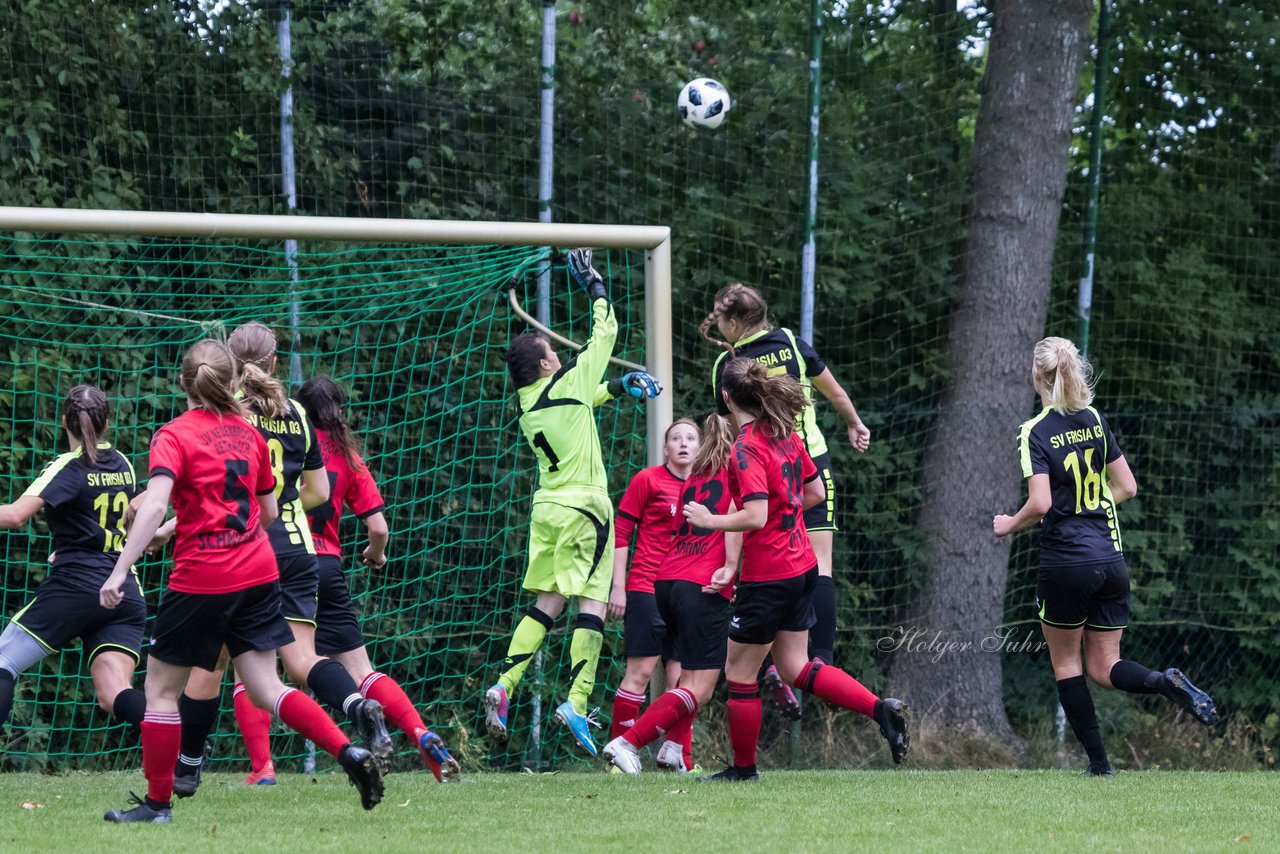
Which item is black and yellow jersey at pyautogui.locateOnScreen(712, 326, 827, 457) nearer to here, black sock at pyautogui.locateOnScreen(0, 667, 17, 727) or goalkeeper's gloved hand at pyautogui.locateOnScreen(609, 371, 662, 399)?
goalkeeper's gloved hand at pyautogui.locateOnScreen(609, 371, 662, 399)

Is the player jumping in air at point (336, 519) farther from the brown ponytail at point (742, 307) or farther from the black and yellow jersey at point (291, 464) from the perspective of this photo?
the brown ponytail at point (742, 307)

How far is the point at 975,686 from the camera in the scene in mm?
9477

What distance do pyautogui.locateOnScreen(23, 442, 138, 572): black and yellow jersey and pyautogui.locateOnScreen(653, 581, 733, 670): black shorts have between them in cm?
231

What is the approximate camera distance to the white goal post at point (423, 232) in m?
6.89

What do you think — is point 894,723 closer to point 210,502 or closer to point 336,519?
point 336,519

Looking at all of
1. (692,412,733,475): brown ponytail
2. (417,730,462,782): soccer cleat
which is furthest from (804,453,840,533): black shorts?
(417,730,462,782): soccer cleat

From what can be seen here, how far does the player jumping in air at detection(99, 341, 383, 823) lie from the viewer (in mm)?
4797

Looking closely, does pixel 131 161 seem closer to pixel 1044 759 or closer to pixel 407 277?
pixel 407 277

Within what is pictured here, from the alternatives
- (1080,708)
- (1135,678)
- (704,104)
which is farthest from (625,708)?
(704,104)

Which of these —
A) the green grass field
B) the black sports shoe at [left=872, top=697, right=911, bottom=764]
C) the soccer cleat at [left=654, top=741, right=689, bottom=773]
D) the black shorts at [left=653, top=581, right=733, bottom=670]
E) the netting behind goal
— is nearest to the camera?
the green grass field

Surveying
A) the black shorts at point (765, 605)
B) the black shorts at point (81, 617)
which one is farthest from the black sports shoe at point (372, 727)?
the black shorts at point (765, 605)

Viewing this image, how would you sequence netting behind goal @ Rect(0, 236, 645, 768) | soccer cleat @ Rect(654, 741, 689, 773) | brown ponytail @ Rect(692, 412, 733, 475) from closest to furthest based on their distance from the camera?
1. brown ponytail @ Rect(692, 412, 733, 475)
2. soccer cleat @ Rect(654, 741, 689, 773)
3. netting behind goal @ Rect(0, 236, 645, 768)

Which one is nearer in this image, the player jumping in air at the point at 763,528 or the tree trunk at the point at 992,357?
the player jumping in air at the point at 763,528

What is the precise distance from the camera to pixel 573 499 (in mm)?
7211
